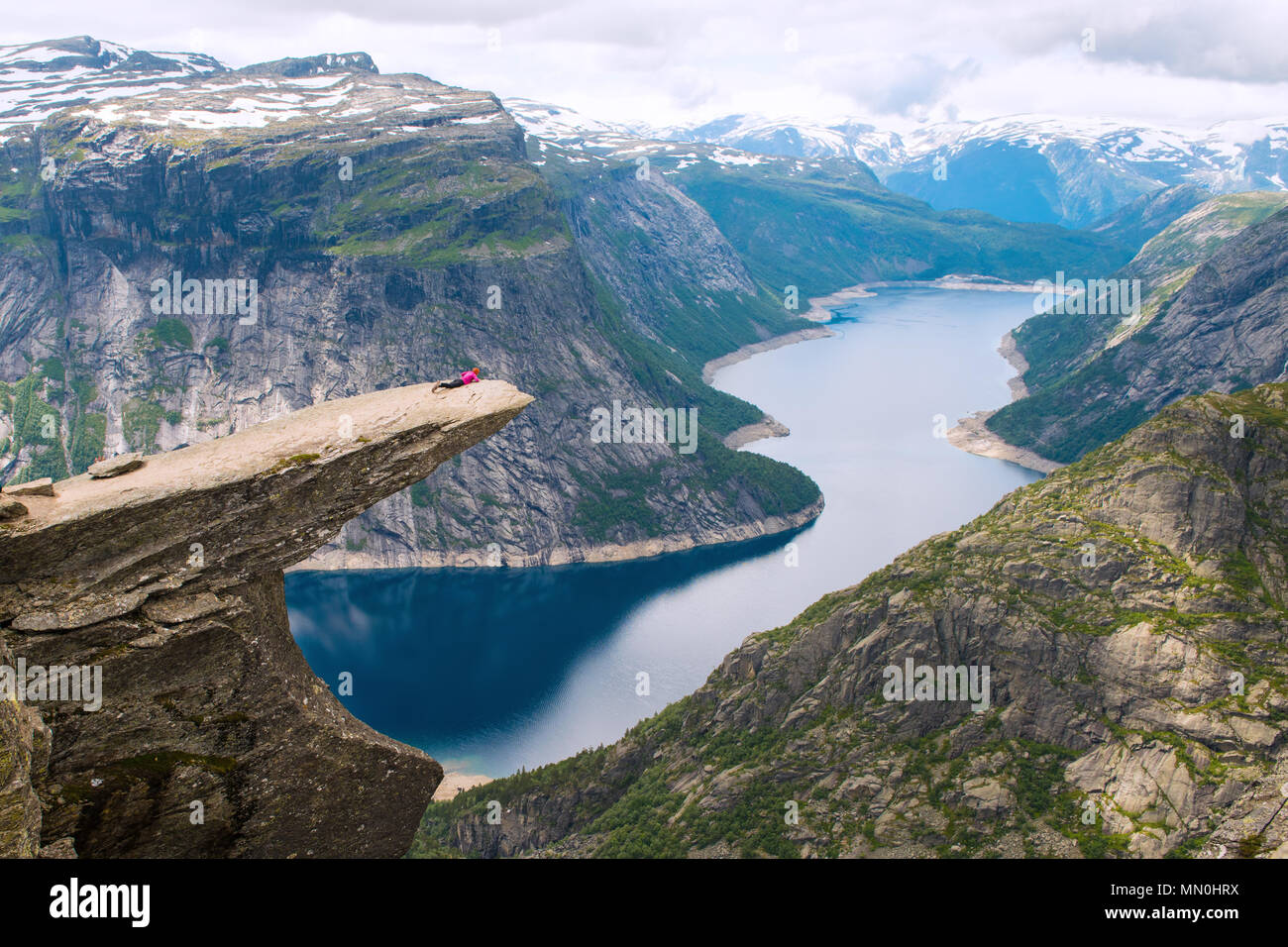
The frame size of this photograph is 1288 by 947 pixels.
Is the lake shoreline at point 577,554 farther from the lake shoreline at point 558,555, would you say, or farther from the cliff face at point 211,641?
the cliff face at point 211,641

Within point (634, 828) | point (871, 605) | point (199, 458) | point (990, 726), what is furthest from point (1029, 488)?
point (199, 458)

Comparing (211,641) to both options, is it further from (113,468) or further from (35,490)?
(35,490)

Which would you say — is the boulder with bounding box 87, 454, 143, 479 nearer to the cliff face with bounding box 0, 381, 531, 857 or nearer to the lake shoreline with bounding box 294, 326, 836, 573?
the cliff face with bounding box 0, 381, 531, 857

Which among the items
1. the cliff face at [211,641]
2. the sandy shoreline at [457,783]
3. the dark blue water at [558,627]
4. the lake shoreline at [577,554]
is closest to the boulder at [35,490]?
the cliff face at [211,641]

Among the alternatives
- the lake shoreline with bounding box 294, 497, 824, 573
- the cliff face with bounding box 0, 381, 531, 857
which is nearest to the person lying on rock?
the cliff face with bounding box 0, 381, 531, 857

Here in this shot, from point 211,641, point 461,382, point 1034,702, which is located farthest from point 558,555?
point 211,641
